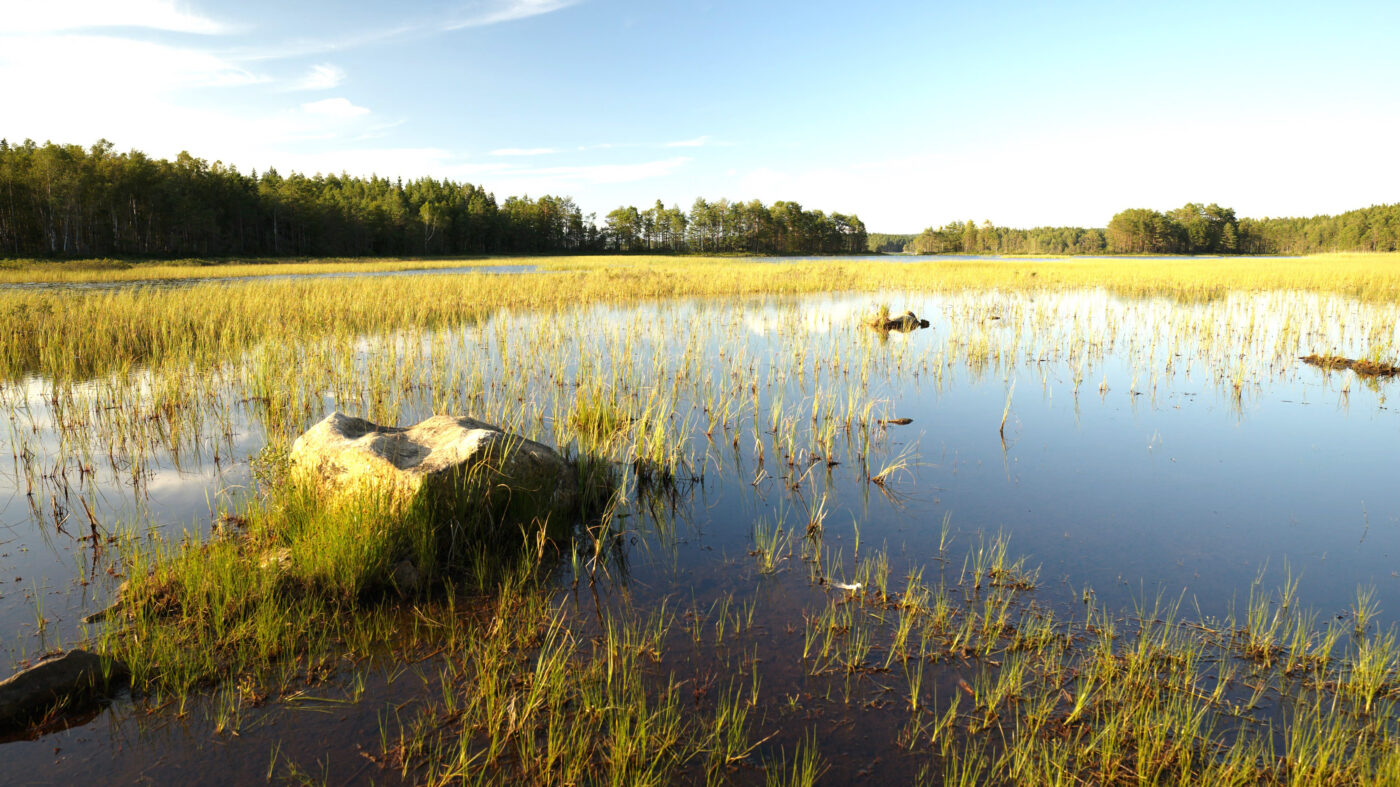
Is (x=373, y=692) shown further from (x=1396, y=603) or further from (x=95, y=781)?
(x=1396, y=603)

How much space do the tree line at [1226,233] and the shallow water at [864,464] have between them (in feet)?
423

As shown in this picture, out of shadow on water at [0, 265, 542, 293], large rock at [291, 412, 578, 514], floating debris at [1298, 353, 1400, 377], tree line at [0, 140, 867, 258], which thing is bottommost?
large rock at [291, 412, 578, 514]

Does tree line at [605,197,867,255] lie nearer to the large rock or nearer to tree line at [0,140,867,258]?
tree line at [0,140,867,258]

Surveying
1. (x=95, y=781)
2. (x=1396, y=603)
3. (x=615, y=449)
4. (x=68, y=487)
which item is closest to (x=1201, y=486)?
(x=1396, y=603)

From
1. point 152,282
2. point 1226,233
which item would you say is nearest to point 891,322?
point 152,282

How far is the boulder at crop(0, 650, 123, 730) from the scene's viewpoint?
10.0 ft

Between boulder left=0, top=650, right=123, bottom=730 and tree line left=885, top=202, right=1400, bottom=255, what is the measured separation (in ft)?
460

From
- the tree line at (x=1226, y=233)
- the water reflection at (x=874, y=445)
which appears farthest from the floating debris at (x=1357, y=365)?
the tree line at (x=1226, y=233)

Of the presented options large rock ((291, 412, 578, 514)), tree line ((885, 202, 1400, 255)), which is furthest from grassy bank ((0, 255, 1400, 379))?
tree line ((885, 202, 1400, 255))

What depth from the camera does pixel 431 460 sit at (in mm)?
5125

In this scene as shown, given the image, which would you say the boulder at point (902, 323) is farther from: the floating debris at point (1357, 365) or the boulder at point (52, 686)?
the boulder at point (52, 686)

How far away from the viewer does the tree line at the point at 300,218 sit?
53.0 meters

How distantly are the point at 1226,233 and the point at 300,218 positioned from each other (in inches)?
6152

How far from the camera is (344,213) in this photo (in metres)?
78.7
